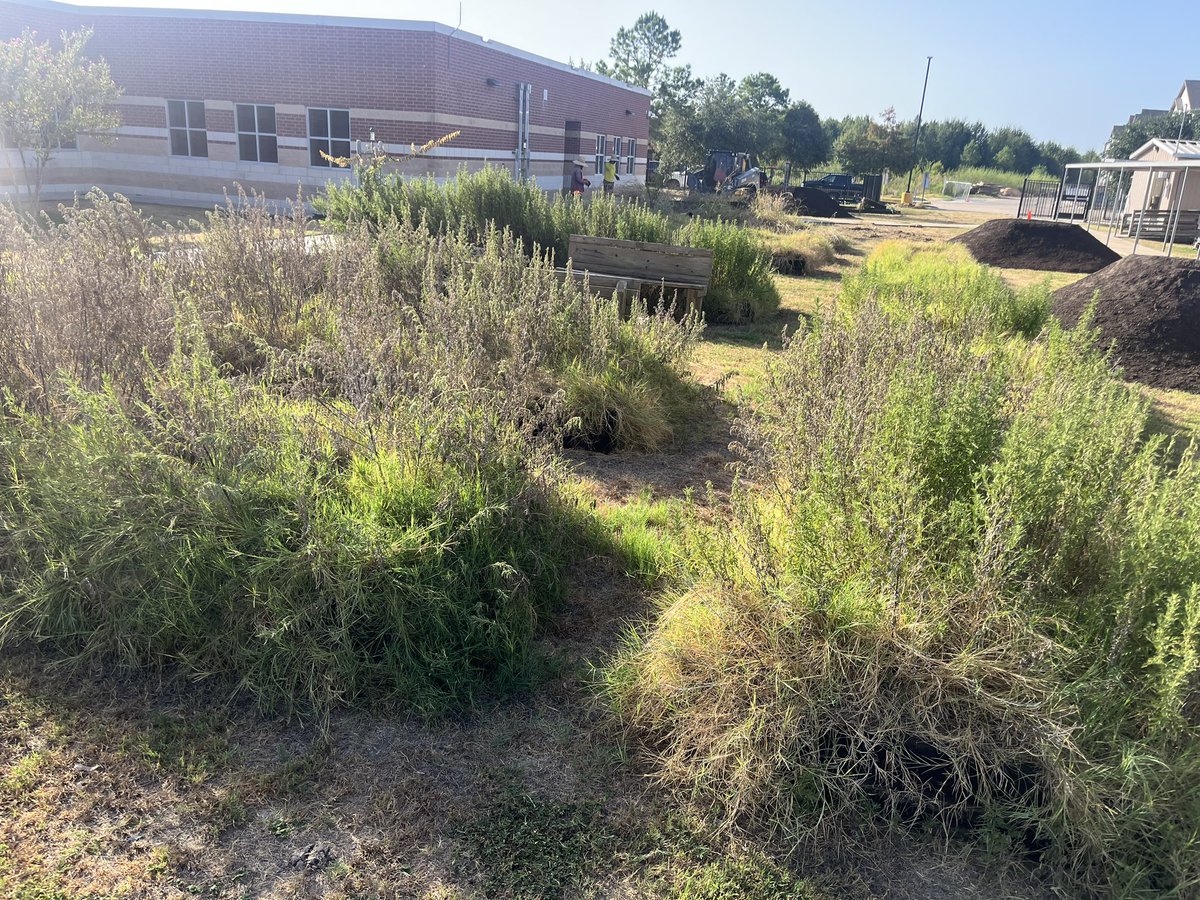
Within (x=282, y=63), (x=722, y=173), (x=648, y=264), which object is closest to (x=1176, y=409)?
(x=648, y=264)

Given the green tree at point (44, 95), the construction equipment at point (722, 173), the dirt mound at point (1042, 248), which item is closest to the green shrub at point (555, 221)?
the dirt mound at point (1042, 248)

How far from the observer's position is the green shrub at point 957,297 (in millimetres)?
7053

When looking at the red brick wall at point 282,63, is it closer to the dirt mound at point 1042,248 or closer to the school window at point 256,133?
the school window at point 256,133

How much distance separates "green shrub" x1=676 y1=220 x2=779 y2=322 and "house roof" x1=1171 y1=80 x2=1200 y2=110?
244 ft

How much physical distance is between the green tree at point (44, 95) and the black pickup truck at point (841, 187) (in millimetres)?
30824

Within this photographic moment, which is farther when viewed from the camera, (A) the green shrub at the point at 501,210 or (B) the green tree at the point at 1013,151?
(B) the green tree at the point at 1013,151

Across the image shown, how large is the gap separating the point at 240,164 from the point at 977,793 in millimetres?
24109

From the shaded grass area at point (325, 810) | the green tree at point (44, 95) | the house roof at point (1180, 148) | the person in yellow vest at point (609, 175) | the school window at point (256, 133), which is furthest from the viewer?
the person in yellow vest at point (609, 175)

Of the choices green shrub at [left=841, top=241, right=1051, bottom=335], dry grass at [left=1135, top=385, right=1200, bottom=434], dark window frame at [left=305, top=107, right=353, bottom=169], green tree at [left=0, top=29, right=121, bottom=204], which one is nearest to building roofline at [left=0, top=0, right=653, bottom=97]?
dark window frame at [left=305, top=107, right=353, bottom=169]

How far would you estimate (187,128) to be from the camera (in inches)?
878

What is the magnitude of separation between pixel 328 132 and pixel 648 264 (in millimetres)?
15949

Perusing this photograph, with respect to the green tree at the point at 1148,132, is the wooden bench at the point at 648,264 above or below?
below

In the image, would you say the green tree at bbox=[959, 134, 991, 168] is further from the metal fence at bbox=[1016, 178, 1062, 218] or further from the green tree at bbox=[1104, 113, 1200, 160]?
the metal fence at bbox=[1016, 178, 1062, 218]

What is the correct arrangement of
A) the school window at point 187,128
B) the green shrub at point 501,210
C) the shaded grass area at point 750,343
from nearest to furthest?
the shaded grass area at point 750,343, the green shrub at point 501,210, the school window at point 187,128
